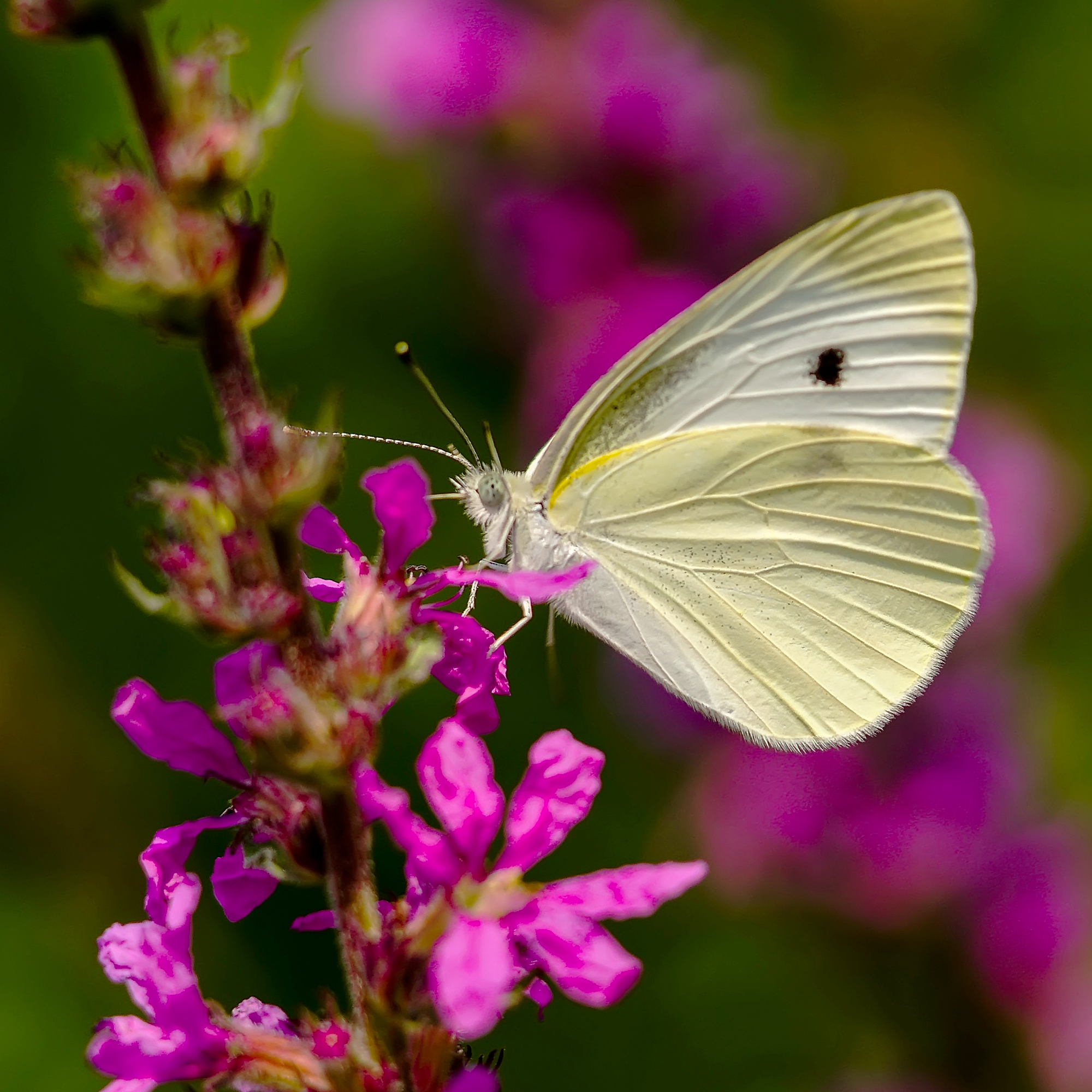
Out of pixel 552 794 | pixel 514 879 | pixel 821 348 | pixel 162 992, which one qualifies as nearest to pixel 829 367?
pixel 821 348

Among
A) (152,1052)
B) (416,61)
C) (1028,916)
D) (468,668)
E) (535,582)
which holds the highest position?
(416,61)

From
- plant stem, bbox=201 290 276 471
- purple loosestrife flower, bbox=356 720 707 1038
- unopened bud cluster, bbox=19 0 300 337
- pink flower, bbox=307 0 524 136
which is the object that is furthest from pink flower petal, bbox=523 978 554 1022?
pink flower, bbox=307 0 524 136

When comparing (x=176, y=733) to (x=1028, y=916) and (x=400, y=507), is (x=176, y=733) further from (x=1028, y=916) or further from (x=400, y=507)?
(x=1028, y=916)

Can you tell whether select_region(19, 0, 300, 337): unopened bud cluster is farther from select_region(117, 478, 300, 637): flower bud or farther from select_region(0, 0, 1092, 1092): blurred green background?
select_region(0, 0, 1092, 1092): blurred green background

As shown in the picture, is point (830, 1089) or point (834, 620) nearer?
point (834, 620)

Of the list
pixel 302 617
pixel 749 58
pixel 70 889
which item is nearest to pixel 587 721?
pixel 70 889

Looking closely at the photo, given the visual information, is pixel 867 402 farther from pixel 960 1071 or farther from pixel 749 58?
pixel 749 58
